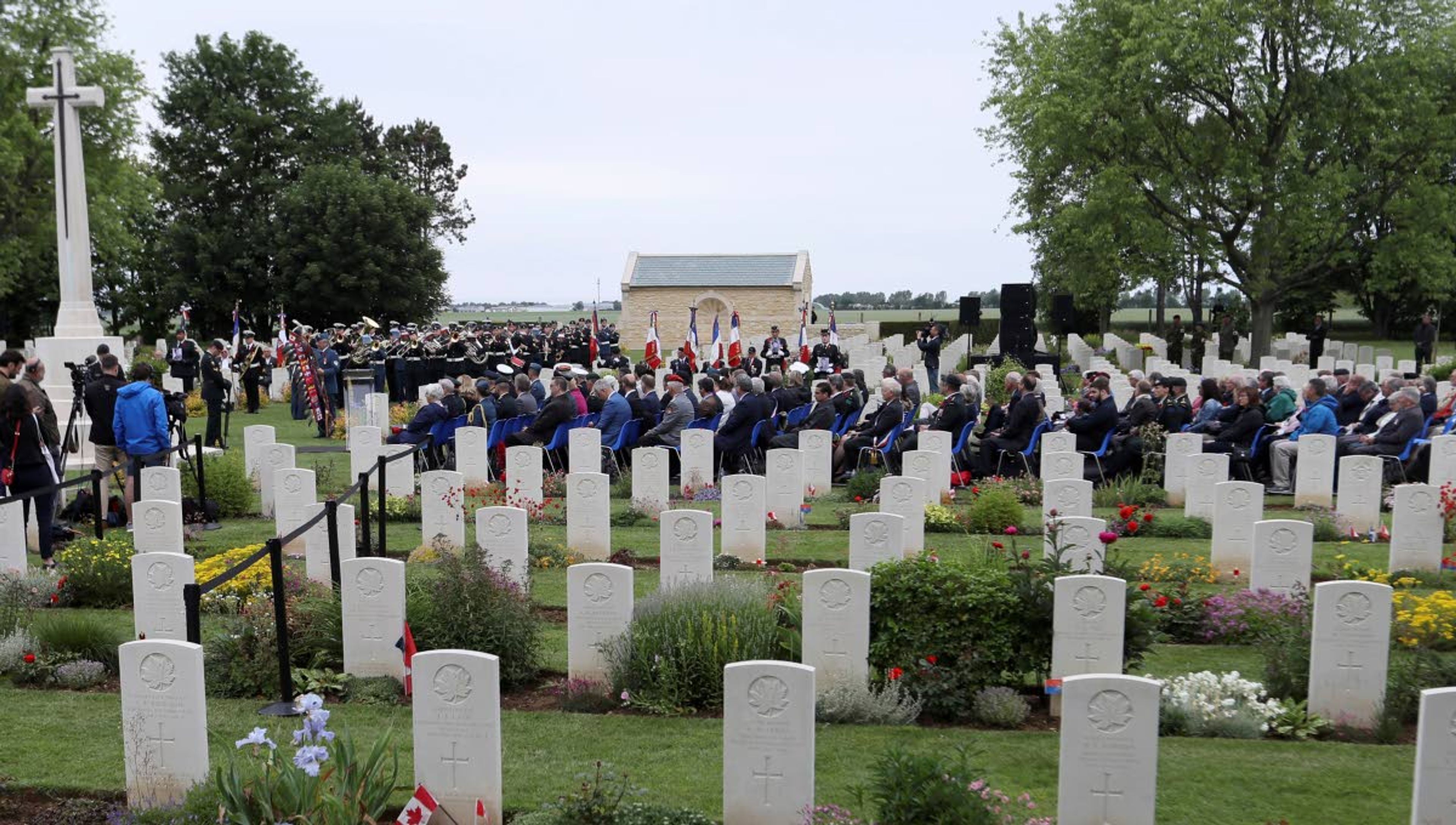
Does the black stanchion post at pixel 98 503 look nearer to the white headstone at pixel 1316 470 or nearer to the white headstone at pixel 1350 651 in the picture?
the white headstone at pixel 1350 651

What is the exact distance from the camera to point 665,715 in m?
7.26

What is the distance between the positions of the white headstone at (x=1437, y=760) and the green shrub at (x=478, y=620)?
4.96m

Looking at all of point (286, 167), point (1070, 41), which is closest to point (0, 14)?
point (286, 167)

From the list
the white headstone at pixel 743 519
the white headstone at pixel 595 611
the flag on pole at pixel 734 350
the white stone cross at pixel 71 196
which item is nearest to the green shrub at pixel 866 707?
the white headstone at pixel 595 611

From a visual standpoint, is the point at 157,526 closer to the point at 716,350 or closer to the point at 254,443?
the point at 254,443

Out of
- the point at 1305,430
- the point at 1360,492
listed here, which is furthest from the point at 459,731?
the point at 1305,430

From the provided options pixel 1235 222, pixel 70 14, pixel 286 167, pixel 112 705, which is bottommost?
pixel 112 705

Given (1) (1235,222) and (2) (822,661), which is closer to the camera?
(2) (822,661)

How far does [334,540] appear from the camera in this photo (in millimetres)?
8648

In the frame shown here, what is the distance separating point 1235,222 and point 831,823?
2966cm

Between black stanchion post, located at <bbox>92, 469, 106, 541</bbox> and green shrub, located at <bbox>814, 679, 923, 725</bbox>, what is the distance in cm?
713

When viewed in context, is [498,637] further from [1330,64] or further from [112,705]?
[1330,64]

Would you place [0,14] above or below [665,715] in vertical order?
above

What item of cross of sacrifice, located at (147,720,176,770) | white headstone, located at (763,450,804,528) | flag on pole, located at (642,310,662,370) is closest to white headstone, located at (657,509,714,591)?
white headstone, located at (763,450,804,528)
